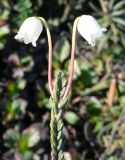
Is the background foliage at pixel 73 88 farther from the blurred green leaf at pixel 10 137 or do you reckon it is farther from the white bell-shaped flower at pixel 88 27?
the white bell-shaped flower at pixel 88 27

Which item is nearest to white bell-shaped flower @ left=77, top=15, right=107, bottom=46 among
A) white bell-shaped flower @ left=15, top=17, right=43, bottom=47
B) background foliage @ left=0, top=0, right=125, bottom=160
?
white bell-shaped flower @ left=15, top=17, right=43, bottom=47

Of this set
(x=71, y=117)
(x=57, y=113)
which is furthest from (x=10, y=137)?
(x=57, y=113)

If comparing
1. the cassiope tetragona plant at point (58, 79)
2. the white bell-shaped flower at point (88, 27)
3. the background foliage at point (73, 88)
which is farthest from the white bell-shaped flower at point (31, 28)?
the background foliage at point (73, 88)

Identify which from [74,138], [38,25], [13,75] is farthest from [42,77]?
[38,25]

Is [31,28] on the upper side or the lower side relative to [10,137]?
upper

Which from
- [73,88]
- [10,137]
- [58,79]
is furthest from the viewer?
[73,88]

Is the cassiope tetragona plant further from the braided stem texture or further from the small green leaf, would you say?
the small green leaf

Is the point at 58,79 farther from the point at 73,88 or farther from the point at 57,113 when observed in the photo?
the point at 73,88

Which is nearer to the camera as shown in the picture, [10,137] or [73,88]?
[10,137]

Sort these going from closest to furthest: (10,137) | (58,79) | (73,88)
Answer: (58,79), (10,137), (73,88)
